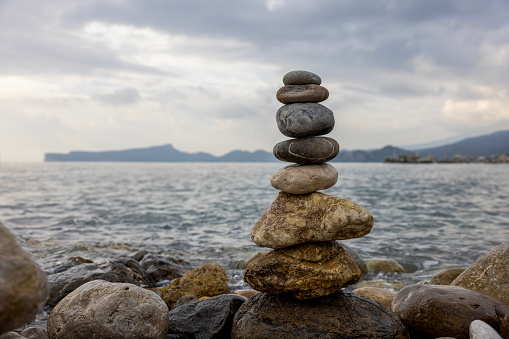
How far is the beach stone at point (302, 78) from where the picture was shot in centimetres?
603

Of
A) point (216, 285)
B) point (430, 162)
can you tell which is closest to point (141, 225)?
point (216, 285)

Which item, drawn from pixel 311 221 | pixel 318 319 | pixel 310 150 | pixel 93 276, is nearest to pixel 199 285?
pixel 93 276

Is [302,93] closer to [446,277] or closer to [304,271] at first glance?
[304,271]

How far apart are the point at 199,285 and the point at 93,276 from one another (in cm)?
217

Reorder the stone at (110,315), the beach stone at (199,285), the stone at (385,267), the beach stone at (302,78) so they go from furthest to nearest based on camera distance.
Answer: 1. the stone at (385,267)
2. the beach stone at (199,285)
3. the beach stone at (302,78)
4. the stone at (110,315)

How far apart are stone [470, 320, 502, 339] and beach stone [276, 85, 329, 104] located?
3.56 m

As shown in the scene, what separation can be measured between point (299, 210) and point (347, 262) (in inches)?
39.2

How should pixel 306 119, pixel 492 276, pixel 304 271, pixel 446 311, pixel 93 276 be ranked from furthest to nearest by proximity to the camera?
pixel 93 276 → pixel 492 276 → pixel 306 119 → pixel 446 311 → pixel 304 271

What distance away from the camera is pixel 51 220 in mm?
20172

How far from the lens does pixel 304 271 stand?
554cm

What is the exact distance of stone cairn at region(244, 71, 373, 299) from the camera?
18.1 ft

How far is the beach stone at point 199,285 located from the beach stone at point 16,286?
5428 mm

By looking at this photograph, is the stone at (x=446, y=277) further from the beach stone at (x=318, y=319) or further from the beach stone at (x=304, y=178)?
the beach stone at (x=304, y=178)

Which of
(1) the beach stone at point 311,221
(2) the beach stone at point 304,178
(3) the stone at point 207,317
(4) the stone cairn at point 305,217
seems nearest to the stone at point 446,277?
(4) the stone cairn at point 305,217
